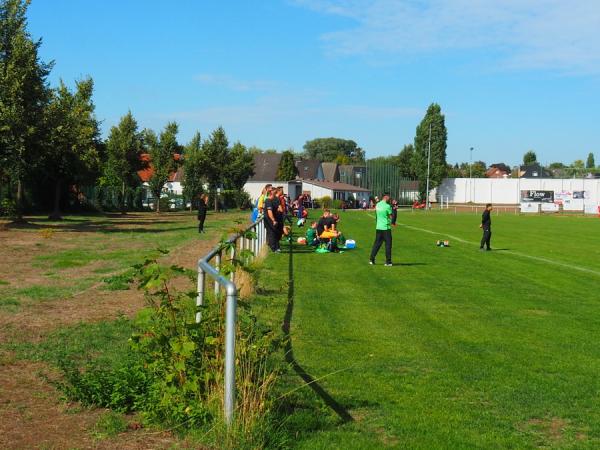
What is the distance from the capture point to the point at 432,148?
108875mm

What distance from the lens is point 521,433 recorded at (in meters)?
5.82

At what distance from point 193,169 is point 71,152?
1067 inches

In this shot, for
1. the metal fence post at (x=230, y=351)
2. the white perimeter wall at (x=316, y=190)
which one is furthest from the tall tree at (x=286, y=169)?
the metal fence post at (x=230, y=351)

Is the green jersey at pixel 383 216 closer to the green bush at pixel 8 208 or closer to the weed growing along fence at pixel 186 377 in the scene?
the weed growing along fence at pixel 186 377

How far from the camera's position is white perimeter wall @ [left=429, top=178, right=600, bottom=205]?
10244cm

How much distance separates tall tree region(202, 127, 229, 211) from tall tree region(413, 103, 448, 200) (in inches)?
1676

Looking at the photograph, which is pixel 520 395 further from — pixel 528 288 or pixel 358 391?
pixel 528 288

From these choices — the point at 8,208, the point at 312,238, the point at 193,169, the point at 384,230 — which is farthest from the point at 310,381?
the point at 193,169

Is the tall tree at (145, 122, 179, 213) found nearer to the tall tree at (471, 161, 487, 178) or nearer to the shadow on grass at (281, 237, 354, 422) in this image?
the shadow on grass at (281, 237, 354, 422)

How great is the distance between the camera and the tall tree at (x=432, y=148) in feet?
352

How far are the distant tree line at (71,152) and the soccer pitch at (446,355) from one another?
17.3 metres

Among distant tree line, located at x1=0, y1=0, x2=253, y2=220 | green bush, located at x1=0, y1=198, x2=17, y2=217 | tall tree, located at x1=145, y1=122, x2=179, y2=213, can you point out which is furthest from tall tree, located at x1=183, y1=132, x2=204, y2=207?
green bush, located at x1=0, y1=198, x2=17, y2=217

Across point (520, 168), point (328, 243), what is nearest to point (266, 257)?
point (328, 243)

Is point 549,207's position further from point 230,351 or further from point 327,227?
point 230,351
